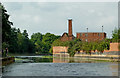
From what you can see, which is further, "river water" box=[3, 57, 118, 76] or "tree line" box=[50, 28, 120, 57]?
"tree line" box=[50, 28, 120, 57]

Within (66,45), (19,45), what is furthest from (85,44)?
(19,45)

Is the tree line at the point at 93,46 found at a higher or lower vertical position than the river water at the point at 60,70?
higher

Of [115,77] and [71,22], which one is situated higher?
[71,22]

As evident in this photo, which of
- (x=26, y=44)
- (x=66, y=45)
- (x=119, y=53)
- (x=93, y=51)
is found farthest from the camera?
(x=26, y=44)

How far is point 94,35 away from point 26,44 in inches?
1573

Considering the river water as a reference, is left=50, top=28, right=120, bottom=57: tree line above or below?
above

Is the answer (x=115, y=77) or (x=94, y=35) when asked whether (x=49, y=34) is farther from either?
(x=115, y=77)

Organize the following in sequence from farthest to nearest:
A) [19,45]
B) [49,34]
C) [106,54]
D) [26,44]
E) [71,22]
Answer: [49,34]
[26,44]
[19,45]
[71,22]
[106,54]

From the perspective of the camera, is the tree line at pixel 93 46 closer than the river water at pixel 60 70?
No

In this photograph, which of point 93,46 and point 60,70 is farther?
point 93,46

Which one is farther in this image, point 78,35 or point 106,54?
point 78,35

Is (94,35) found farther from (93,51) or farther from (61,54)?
(93,51)

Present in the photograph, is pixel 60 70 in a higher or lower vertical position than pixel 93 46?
lower

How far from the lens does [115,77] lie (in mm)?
21438
